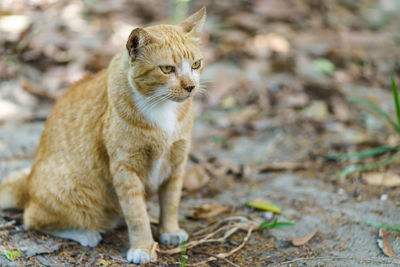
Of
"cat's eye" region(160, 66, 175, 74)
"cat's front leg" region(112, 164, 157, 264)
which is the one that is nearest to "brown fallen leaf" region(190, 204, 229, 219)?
"cat's front leg" region(112, 164, 157, 264)

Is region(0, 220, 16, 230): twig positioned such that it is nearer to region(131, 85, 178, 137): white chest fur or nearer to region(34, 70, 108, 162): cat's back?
region(34, 70, 108, 162): cat's back

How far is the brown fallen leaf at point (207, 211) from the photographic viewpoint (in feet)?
10.9

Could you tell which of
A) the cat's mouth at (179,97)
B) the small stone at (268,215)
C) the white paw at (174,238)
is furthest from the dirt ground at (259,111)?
the cat's mouth at (179,97)

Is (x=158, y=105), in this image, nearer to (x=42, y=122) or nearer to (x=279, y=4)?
(x=42, y=122)

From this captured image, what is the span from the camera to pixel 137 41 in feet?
8.34

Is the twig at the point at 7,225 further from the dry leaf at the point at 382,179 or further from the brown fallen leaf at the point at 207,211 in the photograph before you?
the dry leaf at the point at 382,179

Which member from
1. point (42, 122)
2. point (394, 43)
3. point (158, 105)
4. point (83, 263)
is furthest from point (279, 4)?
point (83, 263)

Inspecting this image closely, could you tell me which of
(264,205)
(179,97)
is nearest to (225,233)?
(264,205)

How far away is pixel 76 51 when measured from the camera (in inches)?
220

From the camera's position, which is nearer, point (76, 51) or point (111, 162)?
point (111, 162)

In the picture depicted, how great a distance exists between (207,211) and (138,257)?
0.81 meters

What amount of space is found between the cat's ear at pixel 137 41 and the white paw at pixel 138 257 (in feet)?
4.02

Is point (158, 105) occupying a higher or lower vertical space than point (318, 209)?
higher

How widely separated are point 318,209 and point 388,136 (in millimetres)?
1517
